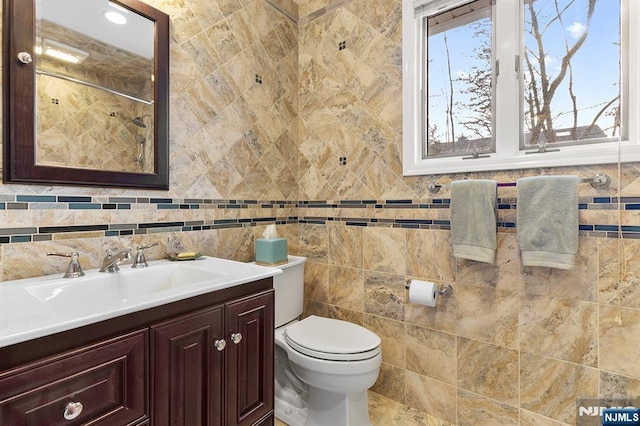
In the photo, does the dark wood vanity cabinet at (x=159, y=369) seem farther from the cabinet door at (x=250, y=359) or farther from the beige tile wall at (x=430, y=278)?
the beige tile wall at (x=430, y=278)

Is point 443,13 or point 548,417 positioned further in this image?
point 443,13

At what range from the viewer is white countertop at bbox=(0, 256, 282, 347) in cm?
75

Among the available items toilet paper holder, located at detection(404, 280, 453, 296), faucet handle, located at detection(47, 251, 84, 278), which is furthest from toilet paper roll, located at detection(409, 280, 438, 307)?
faucet handle, located at detection(47, 251, 84, 278)

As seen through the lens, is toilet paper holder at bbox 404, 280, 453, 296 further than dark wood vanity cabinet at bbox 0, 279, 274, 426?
Yes

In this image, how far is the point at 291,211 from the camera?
2312mm

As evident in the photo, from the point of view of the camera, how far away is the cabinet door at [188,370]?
946 millimetres

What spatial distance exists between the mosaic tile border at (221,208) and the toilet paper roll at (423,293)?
31cm

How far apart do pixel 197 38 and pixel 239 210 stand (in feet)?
3.08

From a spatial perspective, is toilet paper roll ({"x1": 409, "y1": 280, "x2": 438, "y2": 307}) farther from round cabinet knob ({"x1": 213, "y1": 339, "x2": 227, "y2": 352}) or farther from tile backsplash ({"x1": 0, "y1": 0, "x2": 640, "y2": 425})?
round cabinet knob ({"x1": 213, "y1": 339, "x2": 227, "y2": 352})

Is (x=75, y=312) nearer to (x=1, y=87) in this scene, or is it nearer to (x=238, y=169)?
(x=1, y=87)

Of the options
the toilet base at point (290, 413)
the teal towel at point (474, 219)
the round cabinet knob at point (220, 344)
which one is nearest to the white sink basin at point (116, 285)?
the round cabinet knob at point (220, 344)

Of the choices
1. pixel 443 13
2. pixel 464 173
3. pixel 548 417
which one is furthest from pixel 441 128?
pixel 548 417

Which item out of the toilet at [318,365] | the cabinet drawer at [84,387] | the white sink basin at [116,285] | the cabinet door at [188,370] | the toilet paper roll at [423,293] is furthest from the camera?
the toilet paper roll at [423,293]

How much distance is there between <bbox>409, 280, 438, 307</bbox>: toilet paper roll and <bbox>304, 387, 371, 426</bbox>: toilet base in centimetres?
55
